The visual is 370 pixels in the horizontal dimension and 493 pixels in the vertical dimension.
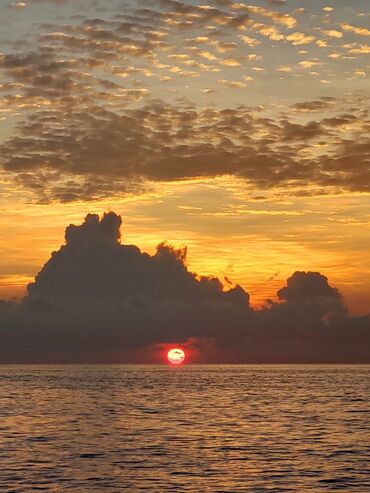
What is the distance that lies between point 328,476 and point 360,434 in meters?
32.0

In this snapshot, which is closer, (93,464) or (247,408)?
(93,464)

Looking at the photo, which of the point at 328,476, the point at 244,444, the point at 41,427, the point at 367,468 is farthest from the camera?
the point at 41,427

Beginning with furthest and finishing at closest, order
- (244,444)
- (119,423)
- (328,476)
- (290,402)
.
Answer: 1. (290,402)
2. (119,423)
3. (244,444)
4. (328,476)

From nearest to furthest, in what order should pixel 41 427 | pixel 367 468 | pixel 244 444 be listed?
pixel 367 468 → pixel 244 444 → pixel 41 427

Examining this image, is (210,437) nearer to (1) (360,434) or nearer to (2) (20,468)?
(1) (360,434)

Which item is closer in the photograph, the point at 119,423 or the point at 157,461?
the point at 157,461

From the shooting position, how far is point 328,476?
57500 mm

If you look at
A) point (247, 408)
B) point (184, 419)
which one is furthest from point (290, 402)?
point (184, 419)

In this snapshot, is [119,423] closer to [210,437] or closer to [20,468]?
[210,437]

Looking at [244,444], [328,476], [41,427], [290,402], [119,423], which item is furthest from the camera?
[290,402]

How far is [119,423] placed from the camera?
101688 mm

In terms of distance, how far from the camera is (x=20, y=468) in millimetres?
60844

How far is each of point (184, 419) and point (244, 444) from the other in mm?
31990

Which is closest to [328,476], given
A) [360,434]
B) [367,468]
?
[367,468]
